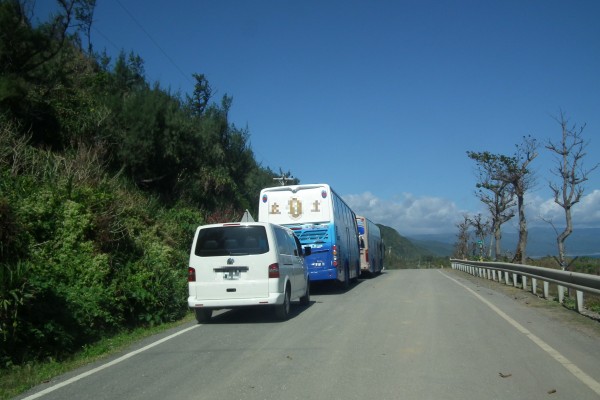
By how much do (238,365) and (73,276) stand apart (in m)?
5.25

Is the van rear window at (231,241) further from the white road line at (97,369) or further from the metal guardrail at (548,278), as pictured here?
the metal guardrail at (548,278)

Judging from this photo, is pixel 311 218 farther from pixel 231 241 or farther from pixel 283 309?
pixel 231 241

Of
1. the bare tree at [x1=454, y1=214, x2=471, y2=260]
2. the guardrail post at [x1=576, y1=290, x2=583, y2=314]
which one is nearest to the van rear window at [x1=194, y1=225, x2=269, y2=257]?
the guardrail post at [x1=576, y1=290, x2=583, y2=314]

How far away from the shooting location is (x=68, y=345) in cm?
932

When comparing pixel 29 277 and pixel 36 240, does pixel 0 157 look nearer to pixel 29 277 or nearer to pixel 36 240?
Result: pixel 36 240

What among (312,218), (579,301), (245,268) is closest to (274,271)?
(245,268)

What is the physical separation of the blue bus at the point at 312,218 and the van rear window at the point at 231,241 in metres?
6.83

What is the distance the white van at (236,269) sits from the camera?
39.0ft

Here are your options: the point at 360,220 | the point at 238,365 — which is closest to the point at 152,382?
the point at 238,365

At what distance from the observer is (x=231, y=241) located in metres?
12.2

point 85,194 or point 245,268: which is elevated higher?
point 85,194

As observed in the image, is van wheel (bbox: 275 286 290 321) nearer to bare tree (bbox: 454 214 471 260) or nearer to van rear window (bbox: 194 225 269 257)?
van rear window (bbox: 194 225 269 257)

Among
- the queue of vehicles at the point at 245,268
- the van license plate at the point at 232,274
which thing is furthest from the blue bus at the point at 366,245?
the van license plate at the point at 232,274

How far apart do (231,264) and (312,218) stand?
7653 mm
